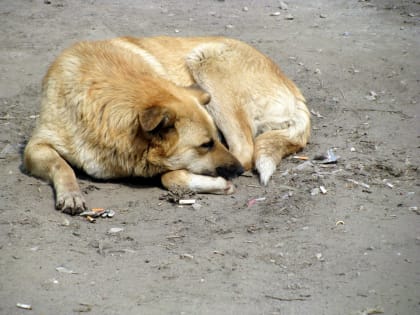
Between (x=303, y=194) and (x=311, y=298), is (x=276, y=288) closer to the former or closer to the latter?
(x=311, y=298)

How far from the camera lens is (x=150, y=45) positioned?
608 centimetres

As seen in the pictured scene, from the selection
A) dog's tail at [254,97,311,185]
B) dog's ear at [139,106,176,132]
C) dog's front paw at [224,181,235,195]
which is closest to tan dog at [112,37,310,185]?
dog's tail at [254,97,311,185]

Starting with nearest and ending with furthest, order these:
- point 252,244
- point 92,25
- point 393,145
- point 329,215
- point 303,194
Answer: point 252,244 → point 329,215 → point 303,194 → point 393,145 → point 92,25

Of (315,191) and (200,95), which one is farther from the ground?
(200,95)

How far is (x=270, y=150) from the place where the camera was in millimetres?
5484

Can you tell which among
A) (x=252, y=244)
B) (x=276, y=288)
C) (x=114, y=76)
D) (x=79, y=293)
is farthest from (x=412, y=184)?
(x=79, y=293)

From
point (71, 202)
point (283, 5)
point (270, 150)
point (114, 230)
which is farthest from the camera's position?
point (283, 5)

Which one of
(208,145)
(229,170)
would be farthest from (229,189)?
(208,145)

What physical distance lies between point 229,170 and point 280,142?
696 mm

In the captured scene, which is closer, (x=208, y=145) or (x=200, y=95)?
(x=208, y=145)

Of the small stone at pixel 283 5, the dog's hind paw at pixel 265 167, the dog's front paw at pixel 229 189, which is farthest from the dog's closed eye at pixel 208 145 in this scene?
the small stone at pixel 283 5

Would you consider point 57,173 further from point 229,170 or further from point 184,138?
point 229,170

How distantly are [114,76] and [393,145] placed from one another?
2420 millimetres

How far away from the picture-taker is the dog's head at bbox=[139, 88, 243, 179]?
477 cm
